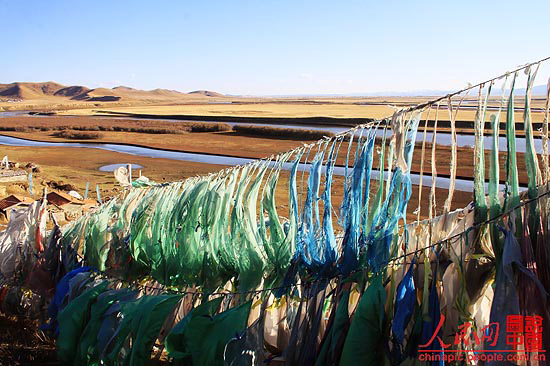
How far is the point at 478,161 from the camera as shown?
2.83 metres

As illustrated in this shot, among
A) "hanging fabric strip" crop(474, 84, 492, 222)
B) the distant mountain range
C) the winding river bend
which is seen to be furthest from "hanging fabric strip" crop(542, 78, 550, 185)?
the distant mountain range

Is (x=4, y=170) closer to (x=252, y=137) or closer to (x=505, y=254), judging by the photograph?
(x=252, y=137)

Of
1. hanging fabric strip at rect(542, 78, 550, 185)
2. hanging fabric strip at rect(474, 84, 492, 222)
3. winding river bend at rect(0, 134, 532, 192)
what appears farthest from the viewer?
winding river bend at rect(0, 134, 532, 192)

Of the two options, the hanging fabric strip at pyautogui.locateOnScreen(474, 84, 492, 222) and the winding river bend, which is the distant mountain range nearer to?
the winding river bend

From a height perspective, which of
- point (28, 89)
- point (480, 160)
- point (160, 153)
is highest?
point (28, 89)

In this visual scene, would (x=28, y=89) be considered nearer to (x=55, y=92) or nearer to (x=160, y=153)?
(x=55, y=92)

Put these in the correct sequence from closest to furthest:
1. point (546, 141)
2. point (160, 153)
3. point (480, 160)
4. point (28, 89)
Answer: point (546, 141) → point (480, 160) → point (160, 153) → point (28, 89)

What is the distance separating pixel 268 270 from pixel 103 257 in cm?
203

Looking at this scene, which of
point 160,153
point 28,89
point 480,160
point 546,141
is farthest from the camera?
point 28,89

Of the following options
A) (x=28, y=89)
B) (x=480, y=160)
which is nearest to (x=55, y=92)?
(x=28, y=89)

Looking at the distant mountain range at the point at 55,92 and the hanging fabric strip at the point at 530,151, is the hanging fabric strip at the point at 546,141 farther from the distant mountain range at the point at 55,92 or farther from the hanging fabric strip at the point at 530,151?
the distant mountain range at the point at 55,92

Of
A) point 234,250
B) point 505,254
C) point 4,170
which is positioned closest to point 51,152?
point 4,170

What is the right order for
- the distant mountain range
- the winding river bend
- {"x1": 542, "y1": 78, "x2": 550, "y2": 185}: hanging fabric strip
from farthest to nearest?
the distant mountain range < the winding river bend < {"x1": 542, "y1": 78, "x2": 550, "y2": 185}: hanging fabric strip

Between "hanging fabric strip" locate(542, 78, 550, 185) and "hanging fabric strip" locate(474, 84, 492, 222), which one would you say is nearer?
"hanging fabric strip" locate(542, 78, 550, 185)
